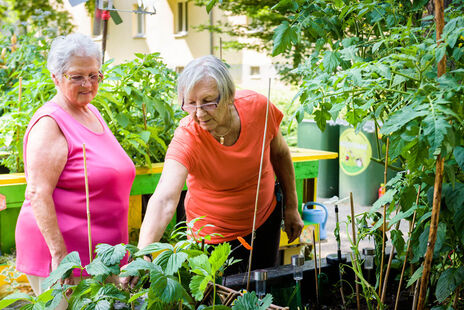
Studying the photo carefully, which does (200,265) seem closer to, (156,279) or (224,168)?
(156,279)

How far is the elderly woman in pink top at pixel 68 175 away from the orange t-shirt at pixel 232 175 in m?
0.35

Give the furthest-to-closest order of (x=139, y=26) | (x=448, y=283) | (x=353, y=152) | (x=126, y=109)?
(x=139, y=26) < (x=353, y=152) < (x=126, y=109) < (x=448, y=283)

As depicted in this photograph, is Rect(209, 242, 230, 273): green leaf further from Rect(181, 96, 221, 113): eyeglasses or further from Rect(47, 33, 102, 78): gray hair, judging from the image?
Rect(47, 33, 102, 78): gray hair

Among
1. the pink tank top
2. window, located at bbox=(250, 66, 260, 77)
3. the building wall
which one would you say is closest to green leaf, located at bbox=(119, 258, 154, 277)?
the pink tank top

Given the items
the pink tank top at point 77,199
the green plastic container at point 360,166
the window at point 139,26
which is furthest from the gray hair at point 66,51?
the window at point 139,26

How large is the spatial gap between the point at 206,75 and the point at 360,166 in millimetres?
5679

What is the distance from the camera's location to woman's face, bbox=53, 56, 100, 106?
7.85 feet

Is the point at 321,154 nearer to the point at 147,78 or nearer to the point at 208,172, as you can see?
the point at 147,78

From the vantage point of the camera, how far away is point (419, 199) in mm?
1809

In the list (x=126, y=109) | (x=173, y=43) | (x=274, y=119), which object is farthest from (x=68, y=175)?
(x=173, y=43)

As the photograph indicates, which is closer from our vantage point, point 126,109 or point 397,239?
point 397,239

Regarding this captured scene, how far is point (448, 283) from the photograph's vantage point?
5.43 feet

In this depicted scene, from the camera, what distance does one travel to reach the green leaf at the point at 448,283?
1.64m

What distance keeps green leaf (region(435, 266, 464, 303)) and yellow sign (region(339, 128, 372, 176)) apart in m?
5.79
